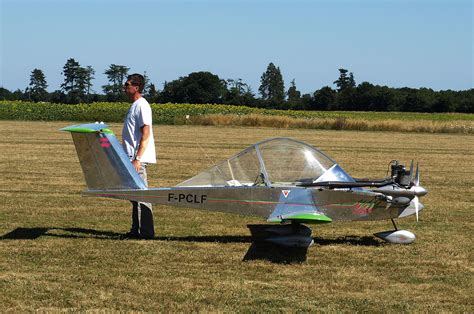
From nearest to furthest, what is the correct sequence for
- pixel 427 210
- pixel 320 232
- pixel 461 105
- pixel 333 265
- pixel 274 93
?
1. pixel 333 265
2. pixel 320 232
3. pixel 427 210
4. pixel 461 105
5. pixel 274 93

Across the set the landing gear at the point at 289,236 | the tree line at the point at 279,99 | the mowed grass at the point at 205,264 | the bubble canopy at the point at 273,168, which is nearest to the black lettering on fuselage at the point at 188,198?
the bubble canopy at the point at 273,168

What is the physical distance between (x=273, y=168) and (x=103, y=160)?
2.16 meters

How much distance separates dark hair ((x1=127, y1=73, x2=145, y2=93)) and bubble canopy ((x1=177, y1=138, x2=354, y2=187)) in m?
1.42

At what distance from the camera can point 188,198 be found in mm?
9055

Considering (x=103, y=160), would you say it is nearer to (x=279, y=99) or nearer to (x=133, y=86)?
(x=133, y=86)

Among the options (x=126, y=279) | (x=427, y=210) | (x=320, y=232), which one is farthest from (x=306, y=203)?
(x=427, y=210)

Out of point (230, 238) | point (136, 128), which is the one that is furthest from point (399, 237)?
point (136, 128)

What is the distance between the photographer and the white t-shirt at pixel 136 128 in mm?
9094

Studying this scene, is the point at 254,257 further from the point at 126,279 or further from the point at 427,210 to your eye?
the point at 427,210

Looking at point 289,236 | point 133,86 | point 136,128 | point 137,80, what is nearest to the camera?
point 289,236

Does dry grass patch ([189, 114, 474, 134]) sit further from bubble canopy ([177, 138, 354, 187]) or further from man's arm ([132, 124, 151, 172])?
man's arm ([132, 124, 151, 172])

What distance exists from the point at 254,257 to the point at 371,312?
2.36 m

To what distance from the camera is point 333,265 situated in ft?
26.5

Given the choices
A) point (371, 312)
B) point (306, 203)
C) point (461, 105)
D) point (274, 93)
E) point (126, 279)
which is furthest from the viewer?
point (274, 93)
